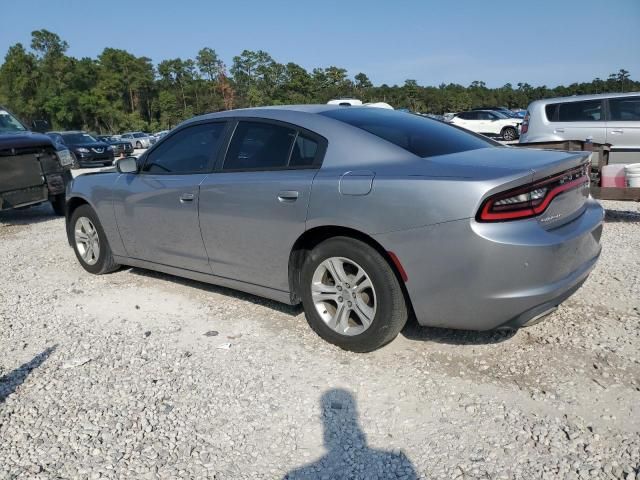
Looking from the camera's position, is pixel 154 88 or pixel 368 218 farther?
pixel 154 88

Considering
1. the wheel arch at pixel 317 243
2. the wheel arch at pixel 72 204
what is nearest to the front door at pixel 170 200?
the wheel arch at pixel 72 204

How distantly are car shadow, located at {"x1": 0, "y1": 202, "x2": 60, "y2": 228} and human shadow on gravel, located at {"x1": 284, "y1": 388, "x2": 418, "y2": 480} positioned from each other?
793cm

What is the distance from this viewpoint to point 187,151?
14.0 ft

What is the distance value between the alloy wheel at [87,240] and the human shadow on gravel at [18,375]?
1.77 m

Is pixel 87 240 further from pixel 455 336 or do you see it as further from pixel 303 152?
pixel 455 336

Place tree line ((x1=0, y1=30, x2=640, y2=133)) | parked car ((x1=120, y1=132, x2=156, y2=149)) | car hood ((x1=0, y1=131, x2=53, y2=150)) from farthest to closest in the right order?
tree line ((x1=0, y1=30, x2=640, y2=133))
parked car ((x1=120, y1=132, x2=156, y2=149))
car hood ((x1=0, y1=131, x2=53, y2=150))

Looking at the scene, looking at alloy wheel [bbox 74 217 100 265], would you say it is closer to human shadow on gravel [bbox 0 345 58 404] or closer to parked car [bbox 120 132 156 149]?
human shadow on gravel [bbox 0 345 58 404]

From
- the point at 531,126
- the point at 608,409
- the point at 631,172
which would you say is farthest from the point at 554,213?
the point at 531,126

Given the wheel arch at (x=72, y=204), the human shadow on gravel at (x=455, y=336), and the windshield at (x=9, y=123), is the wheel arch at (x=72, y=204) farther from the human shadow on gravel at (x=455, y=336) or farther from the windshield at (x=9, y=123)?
the windshield at (x=9, y=123)

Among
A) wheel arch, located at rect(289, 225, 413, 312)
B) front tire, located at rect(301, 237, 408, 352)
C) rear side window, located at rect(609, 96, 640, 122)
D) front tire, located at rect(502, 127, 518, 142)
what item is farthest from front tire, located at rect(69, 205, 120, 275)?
front tire, located at rect(502, 127, 518, 142)

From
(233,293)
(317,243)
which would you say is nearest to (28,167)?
(233,293)

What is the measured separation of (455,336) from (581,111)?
24.9 ft

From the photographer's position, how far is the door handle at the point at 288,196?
130 inches

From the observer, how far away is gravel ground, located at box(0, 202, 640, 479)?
7.64 feet
